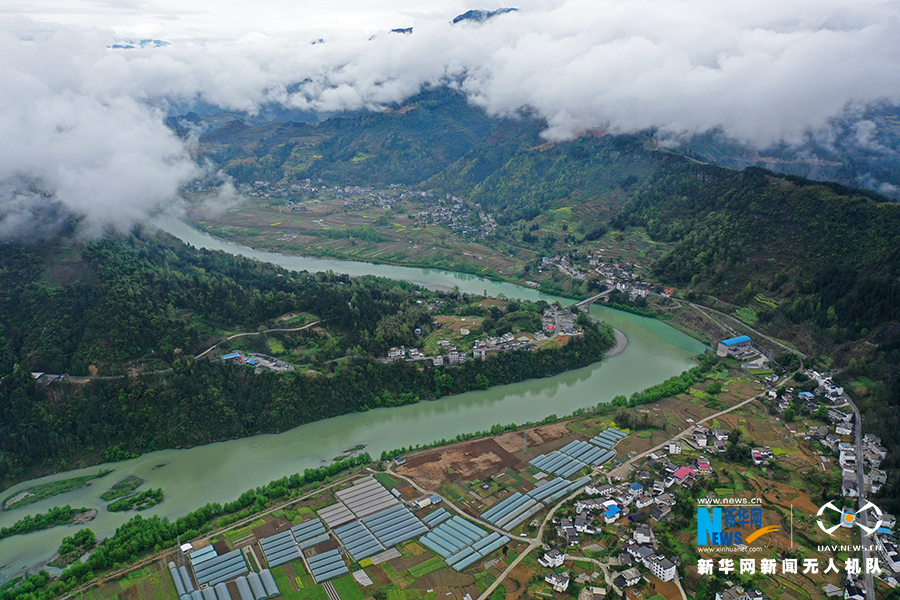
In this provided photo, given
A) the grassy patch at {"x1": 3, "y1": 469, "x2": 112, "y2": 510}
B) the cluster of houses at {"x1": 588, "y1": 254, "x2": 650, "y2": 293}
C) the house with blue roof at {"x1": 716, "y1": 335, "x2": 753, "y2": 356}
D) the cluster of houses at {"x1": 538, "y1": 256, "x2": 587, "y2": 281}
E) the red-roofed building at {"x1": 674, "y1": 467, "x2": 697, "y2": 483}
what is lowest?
the cluster of houses at {"x1": 538, "y1": 256, "x2": 587, "y2": 281}

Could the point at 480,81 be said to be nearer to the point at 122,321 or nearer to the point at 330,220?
the point at 330,220

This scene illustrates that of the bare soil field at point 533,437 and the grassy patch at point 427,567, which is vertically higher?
the grassy patch at point 427,567

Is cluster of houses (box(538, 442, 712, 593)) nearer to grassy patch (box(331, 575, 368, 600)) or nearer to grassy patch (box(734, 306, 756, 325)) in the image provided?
grassy patch (box(331, 575, 368, 600))

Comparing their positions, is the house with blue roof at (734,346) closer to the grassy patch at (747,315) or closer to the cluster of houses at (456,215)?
the grassy patch at (747,315)

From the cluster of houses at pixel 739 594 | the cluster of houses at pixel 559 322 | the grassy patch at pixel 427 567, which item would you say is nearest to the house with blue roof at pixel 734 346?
the cluster of houses at pixel 559 322

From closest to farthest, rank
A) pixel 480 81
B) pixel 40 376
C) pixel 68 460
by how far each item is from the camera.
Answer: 1. pixel 68 460
2. pixel 40 376
3. pixel 480 81

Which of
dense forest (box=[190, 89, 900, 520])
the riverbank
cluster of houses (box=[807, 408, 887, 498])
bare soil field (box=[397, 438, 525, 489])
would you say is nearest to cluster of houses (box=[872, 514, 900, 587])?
cluster of houses (box=[807, 408, 887, 498])

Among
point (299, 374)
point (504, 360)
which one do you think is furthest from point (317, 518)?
→ point (504, 360)
